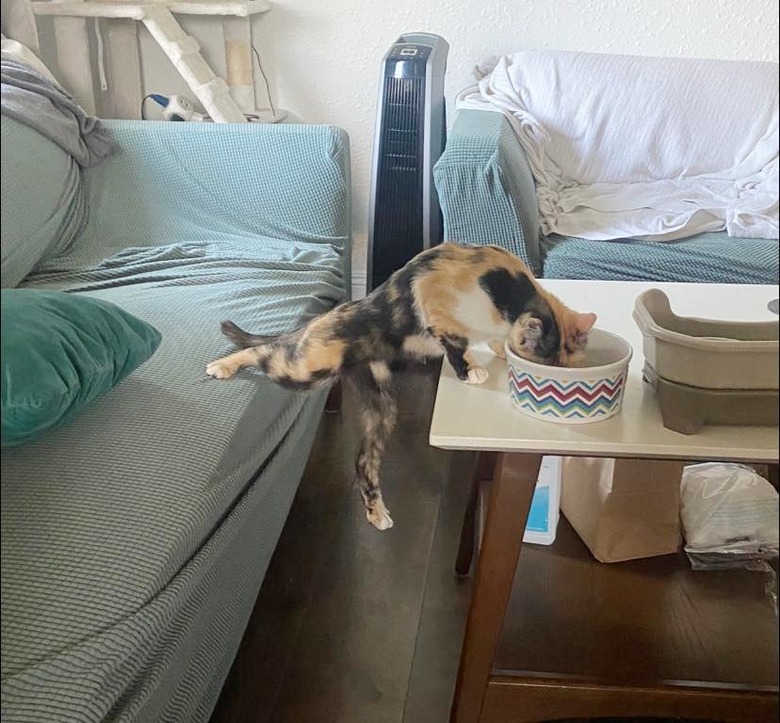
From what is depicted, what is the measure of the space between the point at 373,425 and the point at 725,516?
0.42m

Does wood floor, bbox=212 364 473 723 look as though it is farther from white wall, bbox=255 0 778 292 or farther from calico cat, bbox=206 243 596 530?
white wall, bbox=255 0 778 292

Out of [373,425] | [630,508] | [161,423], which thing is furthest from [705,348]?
[161,423]

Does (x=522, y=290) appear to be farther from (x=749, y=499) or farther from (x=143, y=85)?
(x=143, y=85)

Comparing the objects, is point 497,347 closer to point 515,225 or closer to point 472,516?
point 515,225

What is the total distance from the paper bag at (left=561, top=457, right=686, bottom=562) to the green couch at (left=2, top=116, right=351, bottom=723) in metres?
0.37

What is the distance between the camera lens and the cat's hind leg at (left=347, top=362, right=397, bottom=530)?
79cm

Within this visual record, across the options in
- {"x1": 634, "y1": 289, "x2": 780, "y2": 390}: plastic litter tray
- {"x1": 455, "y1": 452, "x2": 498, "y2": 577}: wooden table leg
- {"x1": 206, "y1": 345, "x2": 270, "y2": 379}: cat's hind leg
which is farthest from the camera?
{"x1": 455, "y1": 452, "x2": 498, "y2": 577}: wooden table leg

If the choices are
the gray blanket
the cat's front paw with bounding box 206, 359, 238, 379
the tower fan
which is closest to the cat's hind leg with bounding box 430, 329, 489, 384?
the tower fan

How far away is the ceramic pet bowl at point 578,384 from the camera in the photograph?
2.43 feet

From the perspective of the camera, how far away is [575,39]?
79cm

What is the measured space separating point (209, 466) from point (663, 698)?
21.4 inches

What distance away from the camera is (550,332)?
761mm

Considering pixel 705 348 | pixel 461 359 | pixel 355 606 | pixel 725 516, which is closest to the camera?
pixel 705 348

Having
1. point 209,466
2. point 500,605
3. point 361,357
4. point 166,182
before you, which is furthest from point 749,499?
point 166,182
